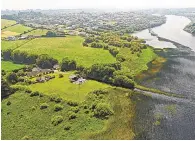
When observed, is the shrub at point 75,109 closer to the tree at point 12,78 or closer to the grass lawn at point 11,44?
the tree at point 12,78

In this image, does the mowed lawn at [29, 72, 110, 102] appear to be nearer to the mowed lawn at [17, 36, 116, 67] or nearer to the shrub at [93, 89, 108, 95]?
the shrub at [93, 89, 108, 95]

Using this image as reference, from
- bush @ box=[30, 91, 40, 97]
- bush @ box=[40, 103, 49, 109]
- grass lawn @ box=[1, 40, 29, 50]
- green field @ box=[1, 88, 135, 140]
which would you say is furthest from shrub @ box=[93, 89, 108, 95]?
grass lawn @ box=[1, 40, 29, 50]

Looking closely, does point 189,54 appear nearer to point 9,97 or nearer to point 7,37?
point 9,97

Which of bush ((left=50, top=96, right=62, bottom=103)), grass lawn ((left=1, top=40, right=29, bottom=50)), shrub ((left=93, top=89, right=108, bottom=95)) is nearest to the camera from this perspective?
bush ((left=50, top=96, right=62, bottom=103))

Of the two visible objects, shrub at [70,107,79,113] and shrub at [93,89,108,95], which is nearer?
shrub at [70,107,79,113]

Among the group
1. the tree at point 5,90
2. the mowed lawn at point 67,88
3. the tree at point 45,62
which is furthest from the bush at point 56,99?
the tree at point 45,62
